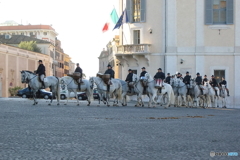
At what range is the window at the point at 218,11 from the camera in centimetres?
4469

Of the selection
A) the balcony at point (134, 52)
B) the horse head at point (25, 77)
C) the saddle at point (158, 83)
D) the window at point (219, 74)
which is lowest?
the saddle at point (158, 83)

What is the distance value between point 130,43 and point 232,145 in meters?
38.4

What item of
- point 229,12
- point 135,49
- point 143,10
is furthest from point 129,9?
point 229,12

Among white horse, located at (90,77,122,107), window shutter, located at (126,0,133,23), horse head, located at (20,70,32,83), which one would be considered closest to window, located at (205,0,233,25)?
window shutter, located at (126,0,133,23)

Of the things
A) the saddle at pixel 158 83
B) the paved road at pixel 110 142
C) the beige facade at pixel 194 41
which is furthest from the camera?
the beige facade at pixel 194 41

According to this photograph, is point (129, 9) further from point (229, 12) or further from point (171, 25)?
point (229, 12)

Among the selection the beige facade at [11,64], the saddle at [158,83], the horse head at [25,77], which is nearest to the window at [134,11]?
the saddle at [158,83]

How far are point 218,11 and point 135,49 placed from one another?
28.2 feet

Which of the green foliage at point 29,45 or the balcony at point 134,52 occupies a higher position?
the green foliage at point 29,45

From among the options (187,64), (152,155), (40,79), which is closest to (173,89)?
(40,79)

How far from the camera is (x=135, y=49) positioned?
46.4 m

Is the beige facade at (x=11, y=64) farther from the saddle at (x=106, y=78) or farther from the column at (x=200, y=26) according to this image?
the saddle at (x=106, y=78)

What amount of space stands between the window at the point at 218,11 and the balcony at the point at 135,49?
6.18 metres

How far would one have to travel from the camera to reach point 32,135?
1073 cm
